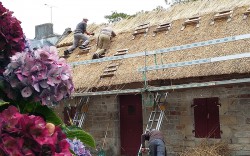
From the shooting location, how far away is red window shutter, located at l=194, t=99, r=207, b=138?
376 inches

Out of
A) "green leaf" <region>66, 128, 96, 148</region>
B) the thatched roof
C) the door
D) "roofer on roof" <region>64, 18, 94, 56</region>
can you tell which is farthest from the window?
"green leaf" <region>66, 128, 96, 148</region>

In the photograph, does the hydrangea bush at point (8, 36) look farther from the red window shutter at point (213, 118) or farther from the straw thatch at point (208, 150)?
the red window shutter at point (213, 118)

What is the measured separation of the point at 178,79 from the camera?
369 inches

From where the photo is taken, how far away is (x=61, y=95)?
1.63 metres

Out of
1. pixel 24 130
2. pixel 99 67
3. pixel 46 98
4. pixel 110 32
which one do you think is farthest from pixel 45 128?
pixel 110 32

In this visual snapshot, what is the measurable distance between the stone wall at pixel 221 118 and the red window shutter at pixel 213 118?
0.14m

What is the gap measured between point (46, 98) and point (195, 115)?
8381mm

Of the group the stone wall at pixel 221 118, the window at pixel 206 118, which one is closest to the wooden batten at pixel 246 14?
the stone wall at pixel 221 118

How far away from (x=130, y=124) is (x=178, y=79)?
8.18ft

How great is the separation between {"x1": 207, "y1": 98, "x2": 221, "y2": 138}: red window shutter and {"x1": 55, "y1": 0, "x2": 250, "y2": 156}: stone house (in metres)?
0.02

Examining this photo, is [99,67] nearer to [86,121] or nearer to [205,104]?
[86,121]

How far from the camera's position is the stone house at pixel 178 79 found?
29.0ft

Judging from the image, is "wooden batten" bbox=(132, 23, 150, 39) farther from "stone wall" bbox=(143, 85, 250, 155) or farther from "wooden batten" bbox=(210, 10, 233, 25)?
"stone wall" bbox=(143, 85, 250, 155)

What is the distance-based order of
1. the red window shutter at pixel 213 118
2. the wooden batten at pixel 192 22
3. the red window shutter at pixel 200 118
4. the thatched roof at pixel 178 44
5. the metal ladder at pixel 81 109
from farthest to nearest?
1. the metal ladder at pixel 81 109
2. the wooden batten at pixel 192 22
3. the red window shutter at pixel 200 118
4. the red window shutter at pixel 213 118
5. the thatched roof at pixel 178 44
